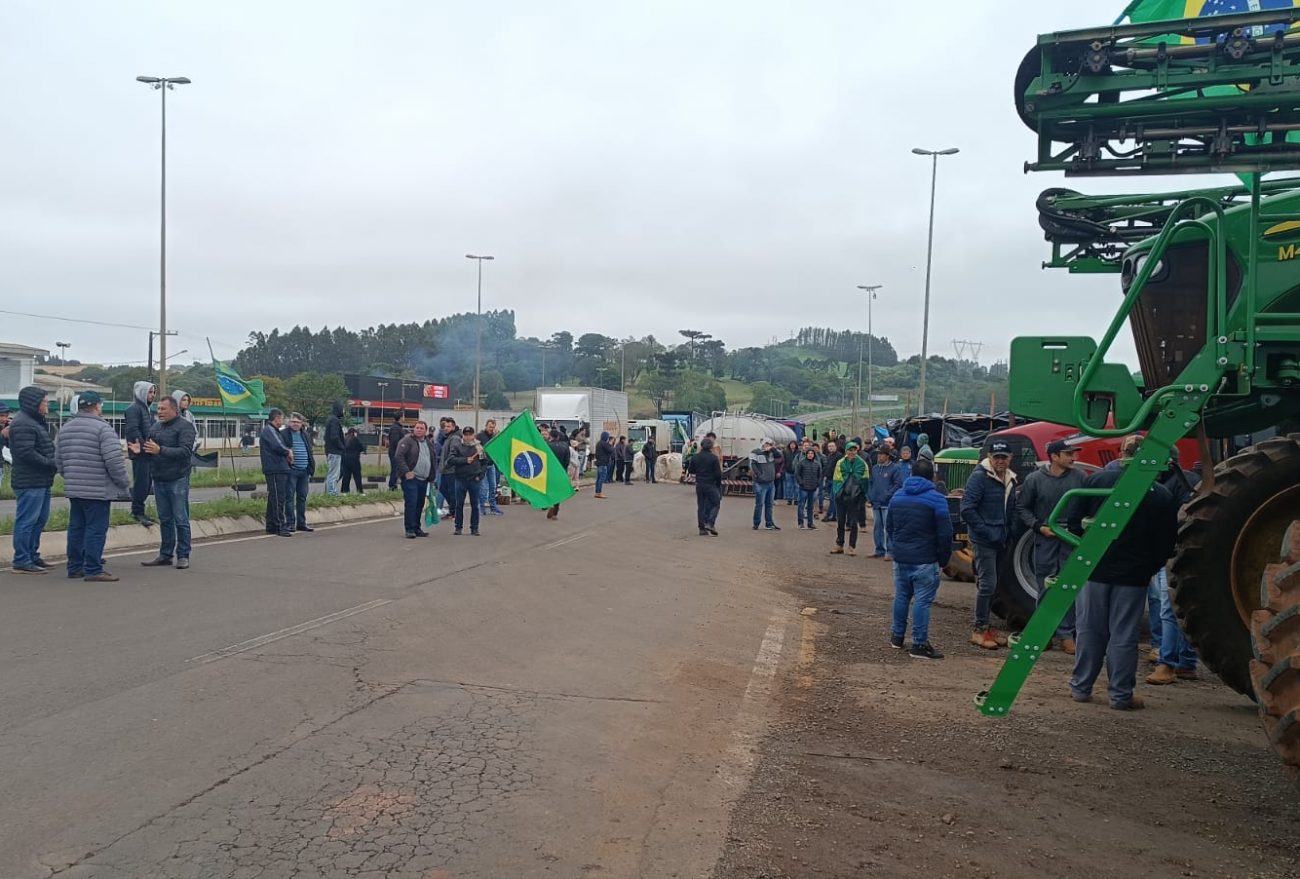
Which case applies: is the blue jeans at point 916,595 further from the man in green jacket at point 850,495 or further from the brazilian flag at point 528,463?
the brazilian flag at point 528,463

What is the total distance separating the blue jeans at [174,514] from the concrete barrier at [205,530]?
2.26ft

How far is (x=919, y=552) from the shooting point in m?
8.61

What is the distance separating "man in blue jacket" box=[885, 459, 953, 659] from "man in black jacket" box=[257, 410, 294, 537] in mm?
9302

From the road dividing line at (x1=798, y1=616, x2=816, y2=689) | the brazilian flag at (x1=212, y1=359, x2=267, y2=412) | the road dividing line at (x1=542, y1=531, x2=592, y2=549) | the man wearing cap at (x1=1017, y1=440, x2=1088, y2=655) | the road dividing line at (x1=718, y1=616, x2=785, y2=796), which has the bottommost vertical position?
the road dividing line at (x1=542, y1=531, x2=592, y2=549)

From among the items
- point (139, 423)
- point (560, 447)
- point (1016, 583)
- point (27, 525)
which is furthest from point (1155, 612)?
point (560, 447)

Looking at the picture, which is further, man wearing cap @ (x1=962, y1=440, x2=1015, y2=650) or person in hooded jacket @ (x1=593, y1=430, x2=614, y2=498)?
person in hooded jacket @ (x1=593, y1=430, x2=614, y2=498)

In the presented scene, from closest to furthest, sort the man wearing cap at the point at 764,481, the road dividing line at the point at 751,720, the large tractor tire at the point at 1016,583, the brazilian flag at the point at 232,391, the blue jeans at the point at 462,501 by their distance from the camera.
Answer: the road dividing line at the point at 751,720 → the large tractor tire at the point at 1016,583 → the blue jeans at the point at 462,501 → the man wearing cap at the point at 764,481 → the brazilian flag at the point at 232,391

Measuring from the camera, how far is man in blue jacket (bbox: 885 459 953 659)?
859 cm

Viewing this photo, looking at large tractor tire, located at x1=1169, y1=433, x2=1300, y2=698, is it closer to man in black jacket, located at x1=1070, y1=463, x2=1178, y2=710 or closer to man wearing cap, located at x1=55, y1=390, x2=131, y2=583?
man in black jacket, located at x1=1070, y1=463, x2=1178, y2=710

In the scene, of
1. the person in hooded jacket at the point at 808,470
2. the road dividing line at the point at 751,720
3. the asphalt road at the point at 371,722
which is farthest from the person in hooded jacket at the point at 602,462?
the road dividing line at the point at 751,720

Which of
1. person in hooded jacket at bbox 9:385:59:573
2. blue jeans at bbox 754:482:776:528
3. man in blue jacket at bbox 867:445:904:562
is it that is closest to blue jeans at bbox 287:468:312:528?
person in hooded jacket at bbox 9:385:59:573

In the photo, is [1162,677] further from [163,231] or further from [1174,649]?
[163,231]

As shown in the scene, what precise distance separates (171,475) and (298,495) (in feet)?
13.7

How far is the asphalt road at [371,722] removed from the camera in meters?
4.14
